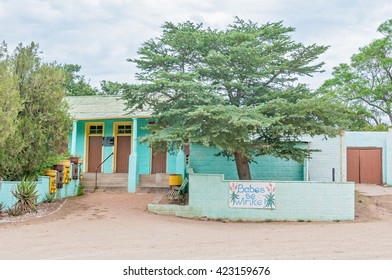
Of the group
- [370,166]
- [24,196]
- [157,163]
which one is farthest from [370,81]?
[24,196]

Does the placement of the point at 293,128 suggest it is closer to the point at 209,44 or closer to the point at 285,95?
the point at 285,95

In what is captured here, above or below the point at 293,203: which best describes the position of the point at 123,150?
above

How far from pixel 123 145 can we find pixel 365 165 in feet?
38.1

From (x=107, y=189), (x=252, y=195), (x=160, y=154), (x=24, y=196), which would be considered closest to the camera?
(x=252, y=195)

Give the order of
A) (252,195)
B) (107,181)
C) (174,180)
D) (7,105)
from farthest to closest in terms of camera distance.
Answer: (107,181) → (174,180) → (252,195) → (7,105)

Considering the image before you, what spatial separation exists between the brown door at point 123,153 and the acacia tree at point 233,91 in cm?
549

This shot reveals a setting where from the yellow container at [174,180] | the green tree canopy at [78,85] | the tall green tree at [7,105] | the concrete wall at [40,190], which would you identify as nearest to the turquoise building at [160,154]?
the yellow container at [174,180]

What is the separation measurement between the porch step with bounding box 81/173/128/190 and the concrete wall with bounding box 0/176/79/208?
1222mm

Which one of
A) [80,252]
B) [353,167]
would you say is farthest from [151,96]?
[353,167]

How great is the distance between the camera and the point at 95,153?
17922 millimetres

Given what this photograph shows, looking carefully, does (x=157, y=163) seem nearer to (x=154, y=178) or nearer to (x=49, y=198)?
(x=154, y=178)

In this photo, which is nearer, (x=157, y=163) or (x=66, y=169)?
(x=66, y=169)

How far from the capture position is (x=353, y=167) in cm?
1881

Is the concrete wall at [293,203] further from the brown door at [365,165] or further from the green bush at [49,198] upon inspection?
the brown door at [365,165]
